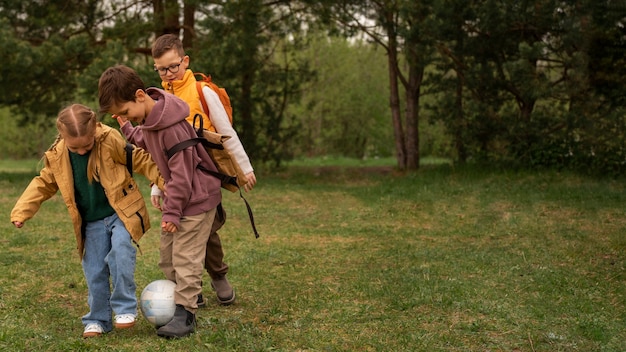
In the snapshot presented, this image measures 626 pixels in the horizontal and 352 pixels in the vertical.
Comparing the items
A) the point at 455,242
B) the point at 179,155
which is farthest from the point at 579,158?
the point at 179,155

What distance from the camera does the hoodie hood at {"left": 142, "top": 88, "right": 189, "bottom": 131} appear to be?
14.1ft

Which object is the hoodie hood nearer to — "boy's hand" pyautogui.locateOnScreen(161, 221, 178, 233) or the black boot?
"boy's hand" pyautogui.locateOnScreen(161, 221, 178, 233)

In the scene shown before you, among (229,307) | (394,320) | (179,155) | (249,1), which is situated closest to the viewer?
(179,155)

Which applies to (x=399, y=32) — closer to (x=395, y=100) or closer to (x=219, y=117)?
(x=395, y=100)

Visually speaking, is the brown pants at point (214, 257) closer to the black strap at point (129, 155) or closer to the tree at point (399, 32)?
the black strap at point (129, 155)

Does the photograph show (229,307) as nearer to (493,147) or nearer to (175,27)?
(493,147)

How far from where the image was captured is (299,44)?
1706 cm

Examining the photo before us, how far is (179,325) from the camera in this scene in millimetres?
4406

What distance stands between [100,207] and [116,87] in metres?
0.72

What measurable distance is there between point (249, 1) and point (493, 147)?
17.3ft

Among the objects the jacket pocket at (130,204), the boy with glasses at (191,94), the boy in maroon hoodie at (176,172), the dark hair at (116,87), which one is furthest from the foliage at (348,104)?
the dark hair at (116,87)

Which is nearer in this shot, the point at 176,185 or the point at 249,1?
the point at 176,185

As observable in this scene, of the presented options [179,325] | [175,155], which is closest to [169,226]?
[175,155]

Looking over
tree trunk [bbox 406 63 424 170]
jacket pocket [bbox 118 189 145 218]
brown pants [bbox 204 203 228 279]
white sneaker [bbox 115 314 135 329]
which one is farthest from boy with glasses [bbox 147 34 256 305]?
tree trunk [bbox 406 63 424 170]
